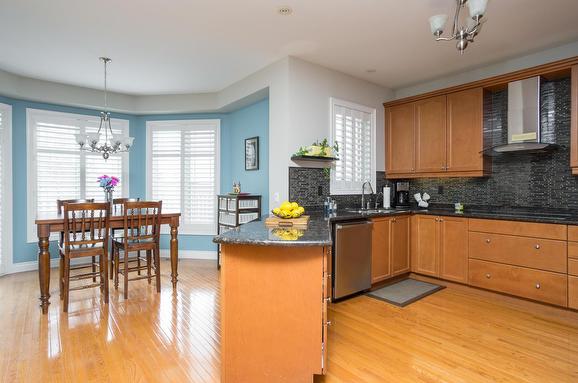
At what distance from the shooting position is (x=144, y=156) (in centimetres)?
535

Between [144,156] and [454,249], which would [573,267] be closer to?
[454,249]

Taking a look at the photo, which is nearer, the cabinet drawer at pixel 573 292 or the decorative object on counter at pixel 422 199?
the cabinet drawer at pixel 573 292

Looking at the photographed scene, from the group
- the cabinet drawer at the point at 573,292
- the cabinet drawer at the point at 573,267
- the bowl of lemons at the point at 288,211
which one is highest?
the bowl of lemons at the point at 288,211

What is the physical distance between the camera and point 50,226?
9.98 ft

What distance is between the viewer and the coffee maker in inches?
181

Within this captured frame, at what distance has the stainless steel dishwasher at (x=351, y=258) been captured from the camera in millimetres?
3131

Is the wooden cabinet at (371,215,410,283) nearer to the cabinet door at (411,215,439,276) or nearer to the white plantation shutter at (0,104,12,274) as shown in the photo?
the cabinet door at (411,215,439,276)

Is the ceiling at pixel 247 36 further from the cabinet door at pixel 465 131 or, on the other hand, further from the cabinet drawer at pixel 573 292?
the cabinet drawer at pixel 573 292

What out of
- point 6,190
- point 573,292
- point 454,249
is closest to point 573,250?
point 573,292

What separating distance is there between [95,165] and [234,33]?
11.4 ft

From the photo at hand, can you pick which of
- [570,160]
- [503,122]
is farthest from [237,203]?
[570,160]

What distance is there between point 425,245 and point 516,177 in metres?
1.31

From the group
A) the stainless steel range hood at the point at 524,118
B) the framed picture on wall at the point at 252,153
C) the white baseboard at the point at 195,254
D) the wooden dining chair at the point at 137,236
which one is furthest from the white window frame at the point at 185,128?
the stainless steel range hood at the point at 524,118

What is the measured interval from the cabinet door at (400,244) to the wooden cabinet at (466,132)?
3.03 feet
